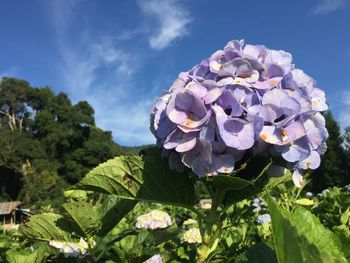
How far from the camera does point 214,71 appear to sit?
4.63 ft

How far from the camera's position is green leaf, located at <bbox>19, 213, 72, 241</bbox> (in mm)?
2005

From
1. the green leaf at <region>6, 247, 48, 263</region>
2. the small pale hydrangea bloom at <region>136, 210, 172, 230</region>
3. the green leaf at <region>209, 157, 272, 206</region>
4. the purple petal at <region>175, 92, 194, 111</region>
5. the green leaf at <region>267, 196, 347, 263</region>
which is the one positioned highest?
the small pale hydrangea bloom at <region>136, 210, 172, 230</region>

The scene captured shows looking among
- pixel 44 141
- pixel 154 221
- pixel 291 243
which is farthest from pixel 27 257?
pixel 44 141

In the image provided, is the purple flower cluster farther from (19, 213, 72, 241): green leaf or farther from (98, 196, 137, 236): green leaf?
(19, 213, 72, 241): green leaf

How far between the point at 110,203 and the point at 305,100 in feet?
2.70

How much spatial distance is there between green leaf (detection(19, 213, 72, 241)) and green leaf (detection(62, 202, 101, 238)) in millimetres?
68

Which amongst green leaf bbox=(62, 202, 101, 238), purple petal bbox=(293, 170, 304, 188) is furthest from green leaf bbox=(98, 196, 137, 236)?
purple petal bbox=(293, 170, 304, 188)

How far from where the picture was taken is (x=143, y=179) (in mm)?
1411

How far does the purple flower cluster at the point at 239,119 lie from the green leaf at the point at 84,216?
22.7 inches

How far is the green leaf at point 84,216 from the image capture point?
186 centimetres

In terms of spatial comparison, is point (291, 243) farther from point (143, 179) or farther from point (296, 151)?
point (143, 179)

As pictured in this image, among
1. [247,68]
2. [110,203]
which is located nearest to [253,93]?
[247,68]

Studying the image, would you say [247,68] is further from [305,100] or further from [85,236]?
[85,236]

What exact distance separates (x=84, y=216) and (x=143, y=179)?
58cm
